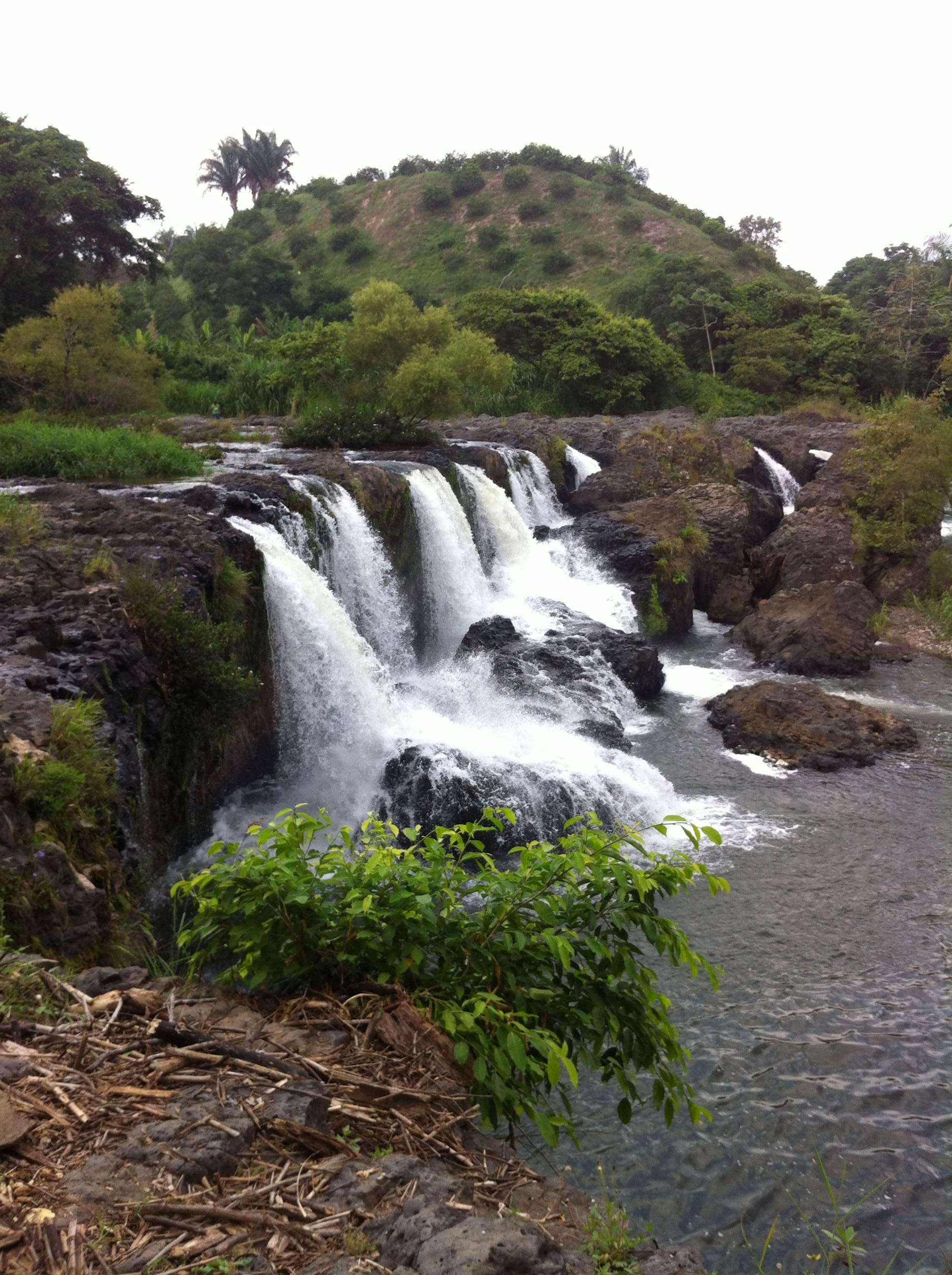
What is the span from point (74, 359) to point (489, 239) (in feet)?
131

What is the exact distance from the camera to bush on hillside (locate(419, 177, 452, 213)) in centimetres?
5859

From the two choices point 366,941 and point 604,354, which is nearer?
point 366,941

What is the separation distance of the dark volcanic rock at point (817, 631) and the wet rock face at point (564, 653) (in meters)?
2.63

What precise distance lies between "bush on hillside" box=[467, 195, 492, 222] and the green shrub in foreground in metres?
60.4

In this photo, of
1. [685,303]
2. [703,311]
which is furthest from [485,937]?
[703,311]

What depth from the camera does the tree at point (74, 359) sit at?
62.6ft

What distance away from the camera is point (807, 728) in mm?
11523

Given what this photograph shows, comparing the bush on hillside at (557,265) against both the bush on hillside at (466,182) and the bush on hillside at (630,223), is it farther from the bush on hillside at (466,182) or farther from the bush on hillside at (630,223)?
the bush on hillside at (466,182)

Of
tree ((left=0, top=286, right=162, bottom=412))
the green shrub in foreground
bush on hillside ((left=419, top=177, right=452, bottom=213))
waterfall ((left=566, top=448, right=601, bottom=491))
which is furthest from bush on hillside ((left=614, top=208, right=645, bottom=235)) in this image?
the green shrub in foreground

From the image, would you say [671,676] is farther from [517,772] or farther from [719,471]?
[719,471]

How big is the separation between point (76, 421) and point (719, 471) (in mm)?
14376

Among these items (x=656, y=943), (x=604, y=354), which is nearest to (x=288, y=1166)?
(x=656, y=943)

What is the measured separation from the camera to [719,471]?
21750 mm

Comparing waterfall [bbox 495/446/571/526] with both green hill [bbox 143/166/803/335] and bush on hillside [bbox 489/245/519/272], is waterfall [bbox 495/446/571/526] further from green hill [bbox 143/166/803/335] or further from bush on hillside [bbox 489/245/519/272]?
bush on hillside [bbox 489/245/519/272]
